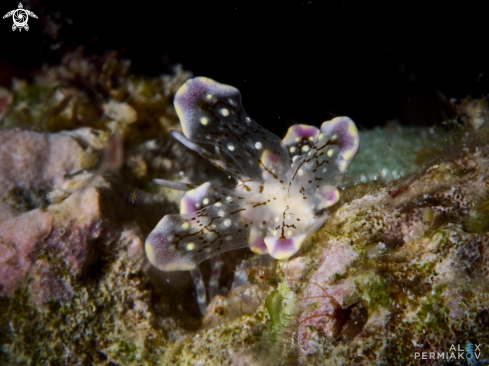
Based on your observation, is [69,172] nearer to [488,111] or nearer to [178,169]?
[178,169]

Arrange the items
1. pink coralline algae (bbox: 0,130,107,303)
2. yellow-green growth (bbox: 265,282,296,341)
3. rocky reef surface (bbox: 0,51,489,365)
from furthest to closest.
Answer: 1. pink coralline algae (bbox: 0,130,107,303)
2. yellow-green growth (bbox: 265,282,296,341)
3. rocky reef surface (bbox: 0,51,489,365)

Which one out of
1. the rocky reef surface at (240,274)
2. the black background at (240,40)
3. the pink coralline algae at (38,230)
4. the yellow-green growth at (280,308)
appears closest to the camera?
the rocky reef surface at (240,274)

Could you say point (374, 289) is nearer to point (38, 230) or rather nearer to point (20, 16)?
point (38, 230)

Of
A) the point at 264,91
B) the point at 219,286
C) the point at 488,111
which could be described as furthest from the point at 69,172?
the point at 488,111

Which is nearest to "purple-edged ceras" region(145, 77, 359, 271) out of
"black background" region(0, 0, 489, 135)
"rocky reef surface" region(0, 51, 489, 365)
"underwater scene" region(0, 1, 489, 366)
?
"underwater scene" region(0, 1, 489, 366)

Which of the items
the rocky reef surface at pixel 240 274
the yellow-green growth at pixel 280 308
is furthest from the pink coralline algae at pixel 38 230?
the yellow-green growth at pixel 280 308

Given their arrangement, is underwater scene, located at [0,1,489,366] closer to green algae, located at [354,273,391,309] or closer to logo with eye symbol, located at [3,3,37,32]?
green algae, located at [354,273,391,309]

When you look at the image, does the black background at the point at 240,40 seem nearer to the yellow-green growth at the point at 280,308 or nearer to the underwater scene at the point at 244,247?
the underwater scene at the point at 244,247
